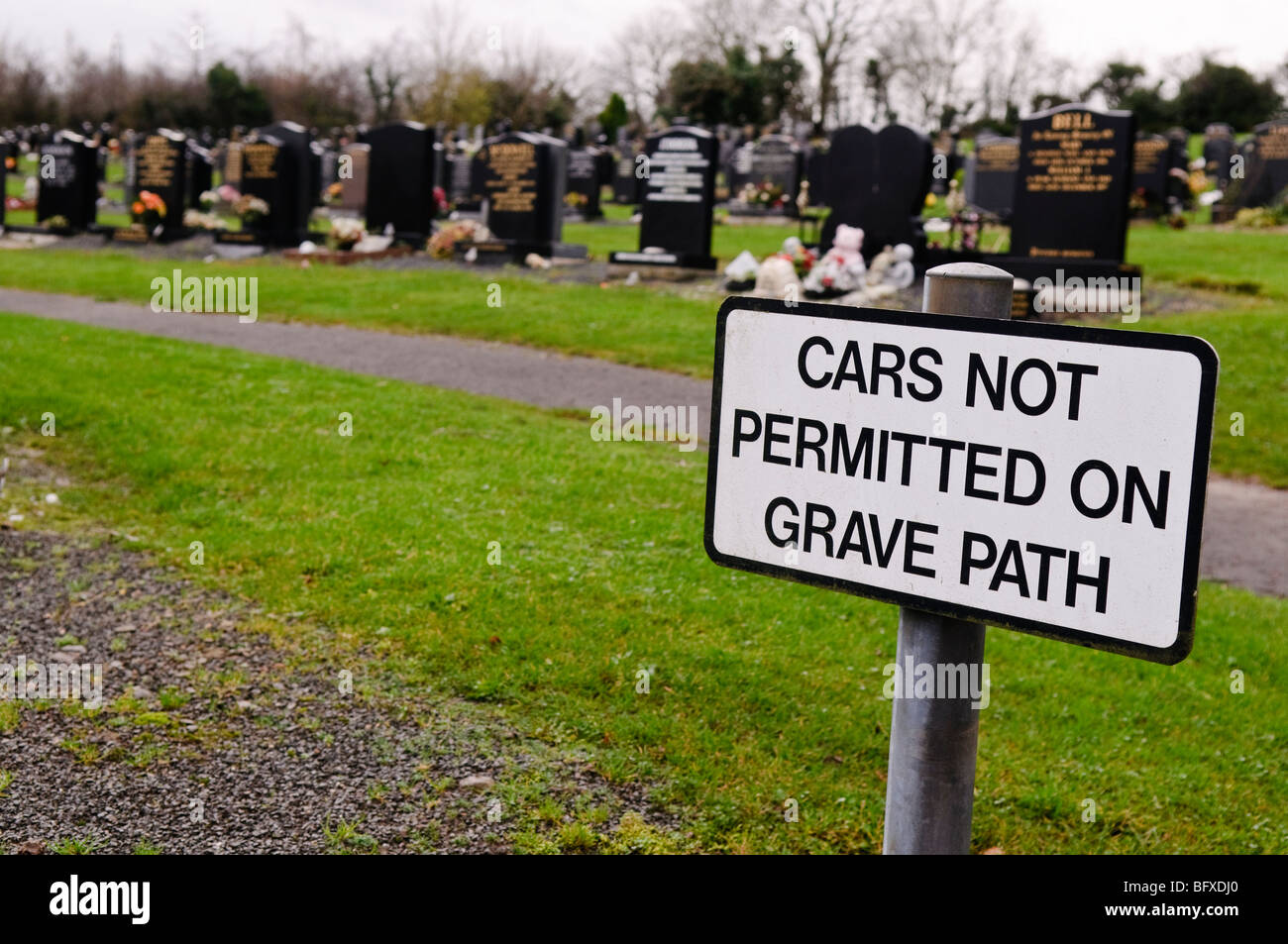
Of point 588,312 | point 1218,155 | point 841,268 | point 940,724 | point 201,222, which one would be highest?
point 1218,155

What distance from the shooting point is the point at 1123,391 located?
1.62m

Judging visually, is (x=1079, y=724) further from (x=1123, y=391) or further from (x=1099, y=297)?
(x=1099, y=297)

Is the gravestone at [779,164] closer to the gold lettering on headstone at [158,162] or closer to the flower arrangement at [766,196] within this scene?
the flower arrangement at [766,196]

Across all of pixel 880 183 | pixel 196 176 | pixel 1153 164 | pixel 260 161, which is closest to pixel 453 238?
pixel 260 161

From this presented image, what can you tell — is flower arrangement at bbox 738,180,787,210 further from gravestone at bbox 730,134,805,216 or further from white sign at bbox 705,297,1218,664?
white sign at bbox 705,297,1218,664

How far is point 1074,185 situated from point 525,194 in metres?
8.70

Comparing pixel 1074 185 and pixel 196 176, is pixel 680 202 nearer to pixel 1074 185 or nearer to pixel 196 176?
pixel 1074 185

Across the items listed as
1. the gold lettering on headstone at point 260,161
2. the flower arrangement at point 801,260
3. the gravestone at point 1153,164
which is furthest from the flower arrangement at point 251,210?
the gravestone at point 1153,164

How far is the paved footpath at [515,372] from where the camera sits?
7859 millimetres

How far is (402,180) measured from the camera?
21938 millimetres

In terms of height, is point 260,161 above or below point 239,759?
above

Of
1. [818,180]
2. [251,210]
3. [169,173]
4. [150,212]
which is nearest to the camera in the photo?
[818,180]

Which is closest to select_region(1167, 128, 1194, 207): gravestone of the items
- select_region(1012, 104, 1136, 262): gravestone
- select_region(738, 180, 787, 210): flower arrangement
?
select_region(738, 180, 787, 210): flower arrangement
